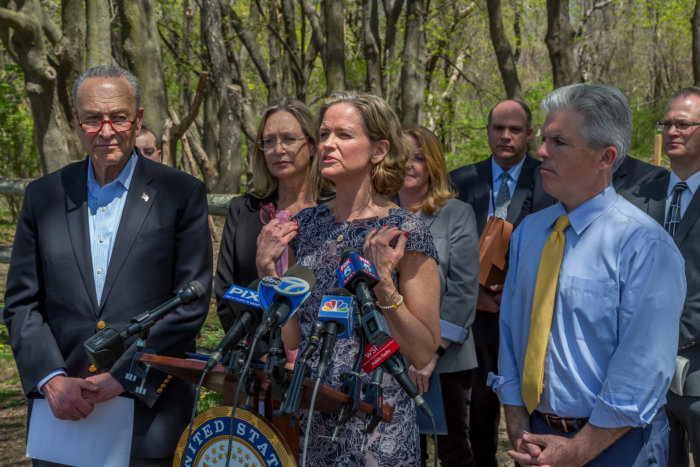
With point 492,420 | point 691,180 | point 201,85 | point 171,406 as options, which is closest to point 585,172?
point 691,180

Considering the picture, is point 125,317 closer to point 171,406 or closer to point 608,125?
point 171,406

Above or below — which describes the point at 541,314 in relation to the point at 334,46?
below

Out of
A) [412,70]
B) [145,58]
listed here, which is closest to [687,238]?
[145,58]

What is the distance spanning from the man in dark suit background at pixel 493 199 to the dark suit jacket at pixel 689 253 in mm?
950

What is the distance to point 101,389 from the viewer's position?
290cm

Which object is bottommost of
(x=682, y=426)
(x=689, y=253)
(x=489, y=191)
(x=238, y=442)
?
(x=682, y=426)

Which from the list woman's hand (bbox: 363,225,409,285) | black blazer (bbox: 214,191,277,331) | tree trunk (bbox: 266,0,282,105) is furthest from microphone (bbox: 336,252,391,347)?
tree trunk (bbox: 266,0,282,105)

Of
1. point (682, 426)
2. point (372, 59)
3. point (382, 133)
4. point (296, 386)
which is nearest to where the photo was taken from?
point (296, 386)

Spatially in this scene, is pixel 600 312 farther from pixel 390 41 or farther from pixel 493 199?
pixel 390 41

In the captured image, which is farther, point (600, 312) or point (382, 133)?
point (382, 133)

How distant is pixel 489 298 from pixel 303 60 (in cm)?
Result: 1031

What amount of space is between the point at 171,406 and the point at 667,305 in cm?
198

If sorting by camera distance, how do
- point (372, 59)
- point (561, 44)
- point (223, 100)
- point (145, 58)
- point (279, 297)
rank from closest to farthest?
1. point (279, 297)
2. point (145, 58)
3. point (561, 44)
4. point (372, 59)
5. point (223, 100)

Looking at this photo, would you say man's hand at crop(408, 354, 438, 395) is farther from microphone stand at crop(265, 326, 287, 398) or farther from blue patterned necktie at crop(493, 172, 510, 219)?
microphone stand at crop(265, 326, 287, 398)
